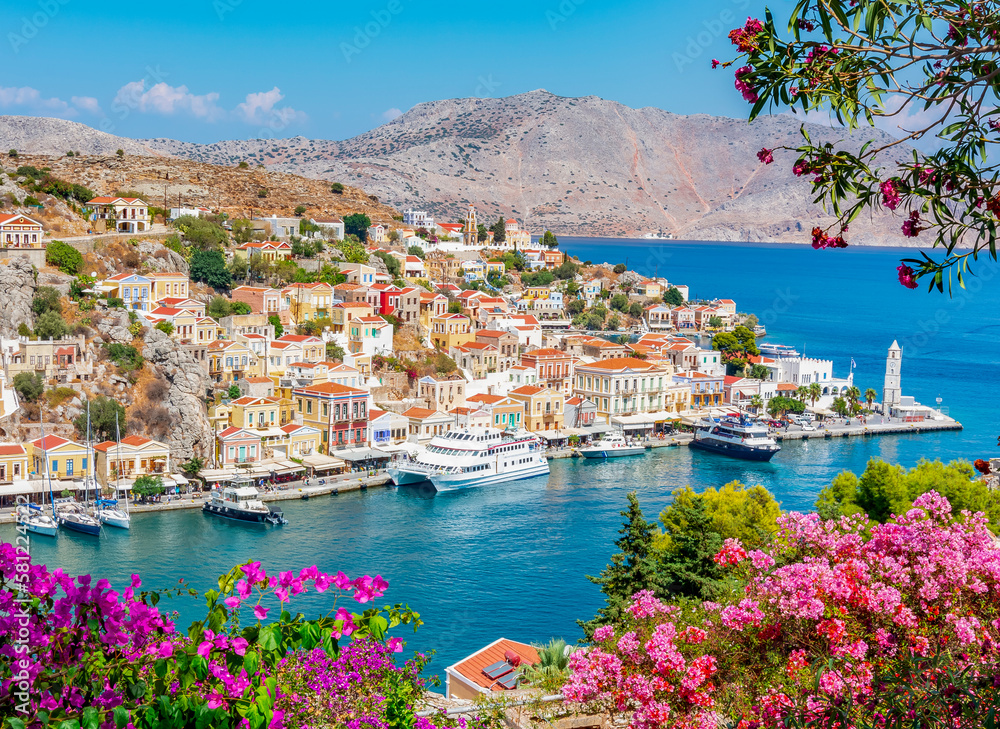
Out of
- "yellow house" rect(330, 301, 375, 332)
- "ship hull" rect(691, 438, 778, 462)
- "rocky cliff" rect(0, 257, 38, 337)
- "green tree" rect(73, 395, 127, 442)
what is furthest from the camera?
"yellow house" rect(330, 301, 375, 332)

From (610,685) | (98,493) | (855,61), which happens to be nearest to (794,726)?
(610,685)

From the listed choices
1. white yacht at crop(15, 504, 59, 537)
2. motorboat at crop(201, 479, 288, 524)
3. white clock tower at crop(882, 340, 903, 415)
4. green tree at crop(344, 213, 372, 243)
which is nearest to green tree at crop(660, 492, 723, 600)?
motorboat at crop(201, 479, 288, 524)

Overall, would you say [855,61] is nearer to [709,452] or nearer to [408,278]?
[709,452]

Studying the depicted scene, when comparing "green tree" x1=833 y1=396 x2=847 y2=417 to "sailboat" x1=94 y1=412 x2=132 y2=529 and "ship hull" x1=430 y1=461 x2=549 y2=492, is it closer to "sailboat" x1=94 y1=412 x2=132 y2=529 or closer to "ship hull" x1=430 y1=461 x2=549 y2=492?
"ship hull" x1=430 y1=461 x2=549 y2=492

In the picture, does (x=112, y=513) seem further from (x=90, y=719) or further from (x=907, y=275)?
(x=907, y=275)

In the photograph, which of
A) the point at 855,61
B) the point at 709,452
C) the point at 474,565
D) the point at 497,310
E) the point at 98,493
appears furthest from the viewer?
the point at 497,310

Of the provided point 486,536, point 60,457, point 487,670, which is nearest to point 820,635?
point 487,670
